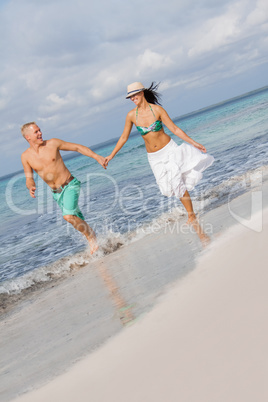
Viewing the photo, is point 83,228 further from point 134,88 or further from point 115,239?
point 134,88

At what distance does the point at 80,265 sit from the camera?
6.81 meters

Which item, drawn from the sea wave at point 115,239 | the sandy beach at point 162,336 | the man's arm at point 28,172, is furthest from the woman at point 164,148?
the sandy beach at point 162,336

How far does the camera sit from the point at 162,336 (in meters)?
2.96

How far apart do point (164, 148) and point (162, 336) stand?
13.0 ft

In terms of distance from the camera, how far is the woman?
20.8ft

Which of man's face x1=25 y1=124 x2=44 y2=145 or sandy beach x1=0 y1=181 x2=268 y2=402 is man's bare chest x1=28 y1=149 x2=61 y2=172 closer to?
man's face x1=25 y1=124 x2=44 y2=145

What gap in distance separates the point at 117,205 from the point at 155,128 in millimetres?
5408

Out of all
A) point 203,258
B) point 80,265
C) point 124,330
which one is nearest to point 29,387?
point 124,330

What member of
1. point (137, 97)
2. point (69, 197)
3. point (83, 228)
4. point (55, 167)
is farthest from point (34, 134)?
point (83, 228)

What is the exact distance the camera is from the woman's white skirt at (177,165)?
6587 millimetres

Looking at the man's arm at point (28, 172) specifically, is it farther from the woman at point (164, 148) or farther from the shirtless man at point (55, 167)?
the woman at point (164, 148)

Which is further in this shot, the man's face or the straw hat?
the man's face

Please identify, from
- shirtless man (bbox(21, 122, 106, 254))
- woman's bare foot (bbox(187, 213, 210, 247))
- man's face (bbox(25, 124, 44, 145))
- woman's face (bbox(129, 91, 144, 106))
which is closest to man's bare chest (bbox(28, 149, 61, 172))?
shirtless man (bbox(21, 122, 106, 254))

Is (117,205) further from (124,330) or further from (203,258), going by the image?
(124,330)
